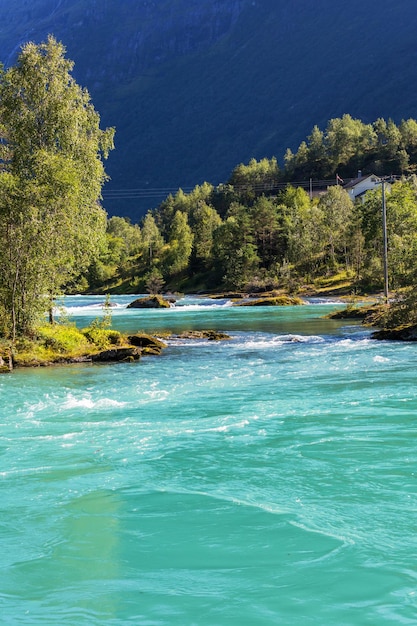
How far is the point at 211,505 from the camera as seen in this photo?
36.2 feet

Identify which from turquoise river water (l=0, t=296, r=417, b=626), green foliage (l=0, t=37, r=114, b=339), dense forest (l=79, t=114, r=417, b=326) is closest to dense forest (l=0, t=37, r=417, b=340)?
green foliage (l=0, t=37, r=114, b=339)

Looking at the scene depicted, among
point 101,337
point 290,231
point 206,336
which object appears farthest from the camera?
point 290,231

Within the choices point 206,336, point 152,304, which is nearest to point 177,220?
point 152,304

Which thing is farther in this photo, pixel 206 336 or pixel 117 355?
pixel 206 336

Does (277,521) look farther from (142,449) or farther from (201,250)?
(201,250)

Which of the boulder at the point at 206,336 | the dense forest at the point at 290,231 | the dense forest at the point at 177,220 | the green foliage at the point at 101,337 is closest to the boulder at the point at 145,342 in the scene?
the green foliage at the point at 101,337

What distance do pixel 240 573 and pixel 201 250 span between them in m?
127

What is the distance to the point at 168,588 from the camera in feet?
27.4

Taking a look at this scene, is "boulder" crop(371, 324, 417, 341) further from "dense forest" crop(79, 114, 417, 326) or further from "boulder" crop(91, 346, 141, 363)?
"boulder" crop(91, 346, 141, 363)

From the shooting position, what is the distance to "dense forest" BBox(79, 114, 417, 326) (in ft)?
278

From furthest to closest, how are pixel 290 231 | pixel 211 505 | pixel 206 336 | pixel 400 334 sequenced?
pixel 290 231 → pixel 206 336 → pixel 400 334 → pixel 211 505

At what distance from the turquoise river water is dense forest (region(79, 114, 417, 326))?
23648mm

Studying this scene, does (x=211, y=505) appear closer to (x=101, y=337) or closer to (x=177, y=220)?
(x=101, y=337)

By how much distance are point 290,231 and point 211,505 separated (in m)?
104
